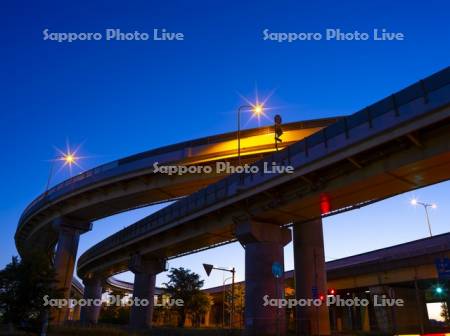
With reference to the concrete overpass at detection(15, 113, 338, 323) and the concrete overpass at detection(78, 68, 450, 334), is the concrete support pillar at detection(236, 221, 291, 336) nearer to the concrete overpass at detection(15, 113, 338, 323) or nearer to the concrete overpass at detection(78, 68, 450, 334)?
the concrete overpass at detection(78, 68, 450, 334)

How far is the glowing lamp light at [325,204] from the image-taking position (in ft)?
80.9

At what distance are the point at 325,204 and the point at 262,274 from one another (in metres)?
6.63

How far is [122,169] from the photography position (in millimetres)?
42812

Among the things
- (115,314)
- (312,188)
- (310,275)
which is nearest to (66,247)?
(310,275)

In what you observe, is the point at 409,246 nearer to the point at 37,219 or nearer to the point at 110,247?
the point at 110,247

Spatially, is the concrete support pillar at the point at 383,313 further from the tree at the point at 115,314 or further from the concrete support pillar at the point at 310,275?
the tree at the point at 115,314

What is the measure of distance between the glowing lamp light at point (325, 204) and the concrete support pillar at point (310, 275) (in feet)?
16.6

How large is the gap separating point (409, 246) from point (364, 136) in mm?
31408

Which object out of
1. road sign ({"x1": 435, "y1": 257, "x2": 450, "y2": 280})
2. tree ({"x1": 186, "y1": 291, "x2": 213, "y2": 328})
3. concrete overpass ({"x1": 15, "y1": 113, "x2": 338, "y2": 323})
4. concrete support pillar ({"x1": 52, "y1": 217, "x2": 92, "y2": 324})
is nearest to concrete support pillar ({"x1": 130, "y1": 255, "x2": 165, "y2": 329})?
concrete overpass ({"x1": 15, "y1": 113, "x2": 338, "y2": 323})

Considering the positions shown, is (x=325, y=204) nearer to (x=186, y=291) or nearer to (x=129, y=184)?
(x=129, y=184)

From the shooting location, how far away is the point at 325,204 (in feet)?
86.1

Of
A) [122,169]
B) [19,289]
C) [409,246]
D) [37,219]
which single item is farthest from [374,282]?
[37,219]

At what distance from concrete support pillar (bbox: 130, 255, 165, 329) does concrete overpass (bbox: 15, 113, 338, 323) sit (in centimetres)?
678

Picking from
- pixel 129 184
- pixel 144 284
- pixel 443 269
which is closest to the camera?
pixel 443 269
